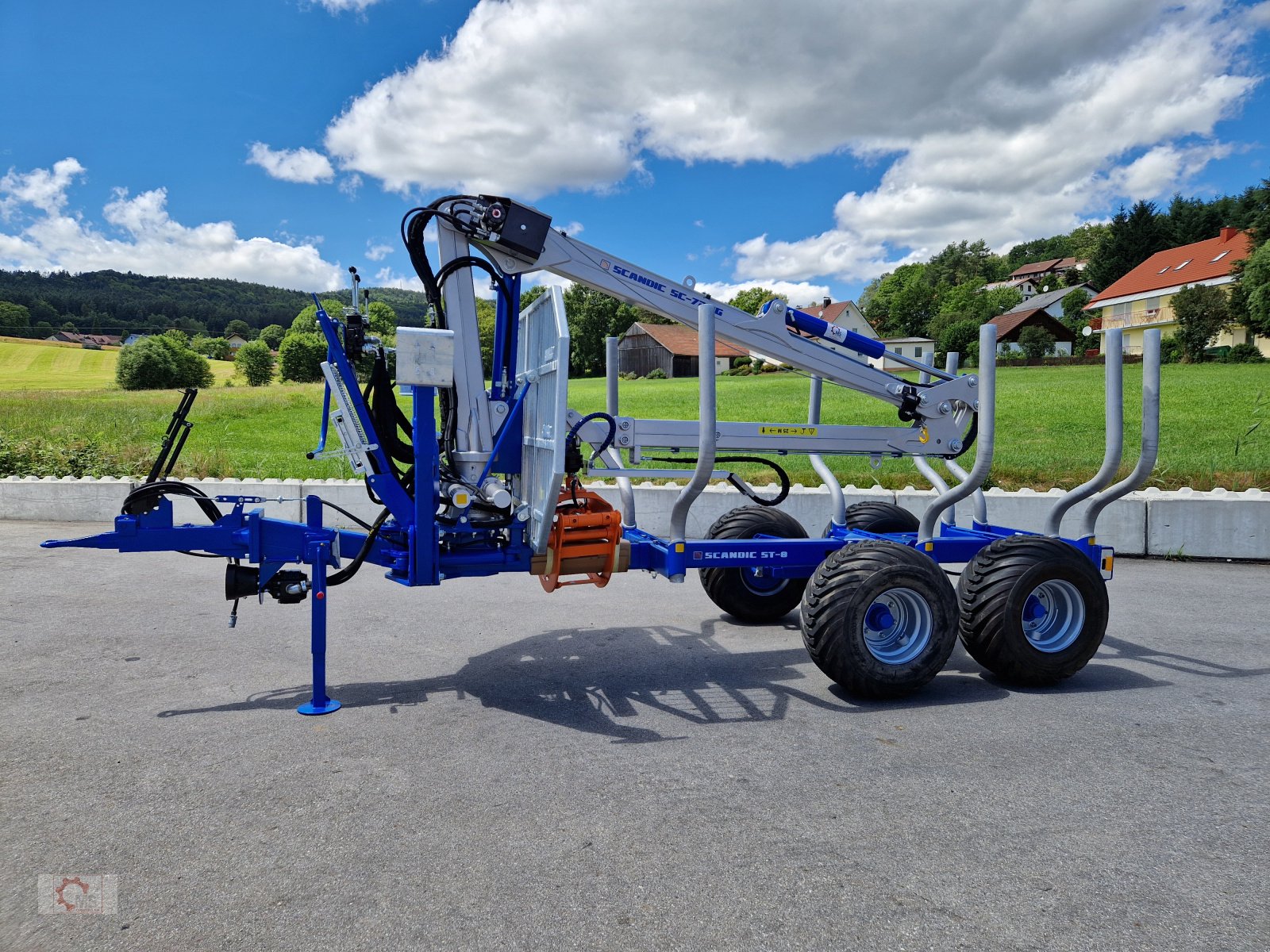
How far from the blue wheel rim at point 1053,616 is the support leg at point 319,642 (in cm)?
429

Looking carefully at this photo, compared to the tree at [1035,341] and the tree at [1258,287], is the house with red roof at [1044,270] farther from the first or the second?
the tree at [1258,287]

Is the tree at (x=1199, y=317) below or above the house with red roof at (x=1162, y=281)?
below

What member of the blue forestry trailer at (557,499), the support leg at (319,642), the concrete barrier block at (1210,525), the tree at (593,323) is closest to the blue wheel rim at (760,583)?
the blue forestry trailer at (557,499)

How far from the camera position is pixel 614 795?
398cm

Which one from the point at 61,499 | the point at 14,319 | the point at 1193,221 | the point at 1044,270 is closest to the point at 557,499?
the point at 61,499

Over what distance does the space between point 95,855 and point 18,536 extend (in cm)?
870

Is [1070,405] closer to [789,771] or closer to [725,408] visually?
[725,408]

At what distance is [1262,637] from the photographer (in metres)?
6.64

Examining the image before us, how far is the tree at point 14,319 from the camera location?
45.1m

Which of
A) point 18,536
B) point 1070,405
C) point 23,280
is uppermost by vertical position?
point 23,280

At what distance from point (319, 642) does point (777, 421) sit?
43.5 ft

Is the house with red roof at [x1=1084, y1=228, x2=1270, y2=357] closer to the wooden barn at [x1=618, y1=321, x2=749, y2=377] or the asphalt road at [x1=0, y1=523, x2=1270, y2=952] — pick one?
the wooden barn at [x1=618, y1=321, x2=749, y2=377]

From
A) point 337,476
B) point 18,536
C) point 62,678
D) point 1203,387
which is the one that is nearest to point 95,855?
point 62,678

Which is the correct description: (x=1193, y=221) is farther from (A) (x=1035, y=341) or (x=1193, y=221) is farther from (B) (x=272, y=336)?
(B) (x=272, y=336)
